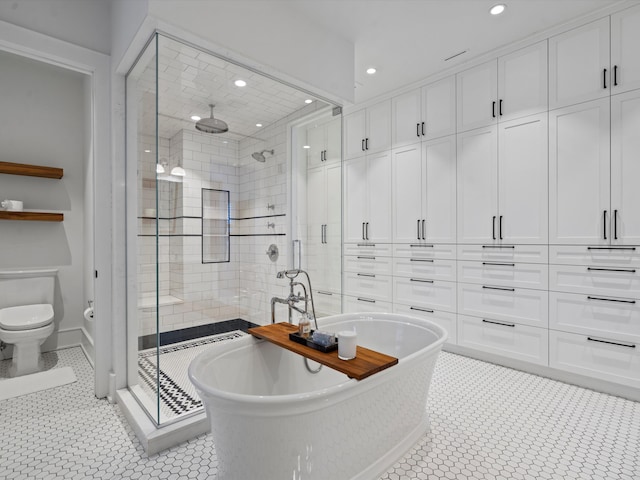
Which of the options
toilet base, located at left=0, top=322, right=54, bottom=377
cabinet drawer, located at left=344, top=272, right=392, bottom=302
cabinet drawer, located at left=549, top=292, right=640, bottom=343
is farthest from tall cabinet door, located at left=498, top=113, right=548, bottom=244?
toilet base, located at left=0, top=322, right=54, bottom=377

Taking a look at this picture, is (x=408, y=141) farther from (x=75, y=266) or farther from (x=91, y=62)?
(x=75, y=266)

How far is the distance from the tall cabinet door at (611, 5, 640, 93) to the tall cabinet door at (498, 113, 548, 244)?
48cm

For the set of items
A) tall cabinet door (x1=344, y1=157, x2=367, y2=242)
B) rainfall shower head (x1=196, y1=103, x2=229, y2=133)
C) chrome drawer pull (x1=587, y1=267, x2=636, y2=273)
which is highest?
rainfall shower head (x1=196, y1=103, x2=229, y2=133)

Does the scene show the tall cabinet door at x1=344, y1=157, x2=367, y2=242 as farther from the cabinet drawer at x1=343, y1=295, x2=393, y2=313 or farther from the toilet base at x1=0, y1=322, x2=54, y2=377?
the toilet base at x1=0, y1=322, x2=54, y2=377

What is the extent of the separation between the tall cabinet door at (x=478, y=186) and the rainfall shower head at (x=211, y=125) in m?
2.21

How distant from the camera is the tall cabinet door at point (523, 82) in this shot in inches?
106

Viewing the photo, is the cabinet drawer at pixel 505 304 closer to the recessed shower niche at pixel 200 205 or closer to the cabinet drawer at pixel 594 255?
the cabinet drawer at pixel 594 255

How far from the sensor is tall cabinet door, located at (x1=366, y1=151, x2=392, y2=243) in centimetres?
377

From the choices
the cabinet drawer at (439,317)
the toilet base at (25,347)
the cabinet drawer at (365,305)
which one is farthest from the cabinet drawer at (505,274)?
the toilet base at (25,347)

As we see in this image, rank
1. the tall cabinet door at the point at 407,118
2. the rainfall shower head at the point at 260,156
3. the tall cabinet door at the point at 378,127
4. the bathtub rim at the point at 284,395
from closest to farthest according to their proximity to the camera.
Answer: the bathtub rim at the point at 284,395, the rainfall shower head at the point at 260,156, the tall cabinet door at the point at 407,118, the tall cabinet door at the point at 378,127

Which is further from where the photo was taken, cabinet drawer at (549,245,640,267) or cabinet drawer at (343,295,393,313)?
cabinet drawer at (343,295,393,313)

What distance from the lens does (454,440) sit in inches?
74.4

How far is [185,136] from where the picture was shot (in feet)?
7.86

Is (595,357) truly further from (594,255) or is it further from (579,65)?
(579,65)
